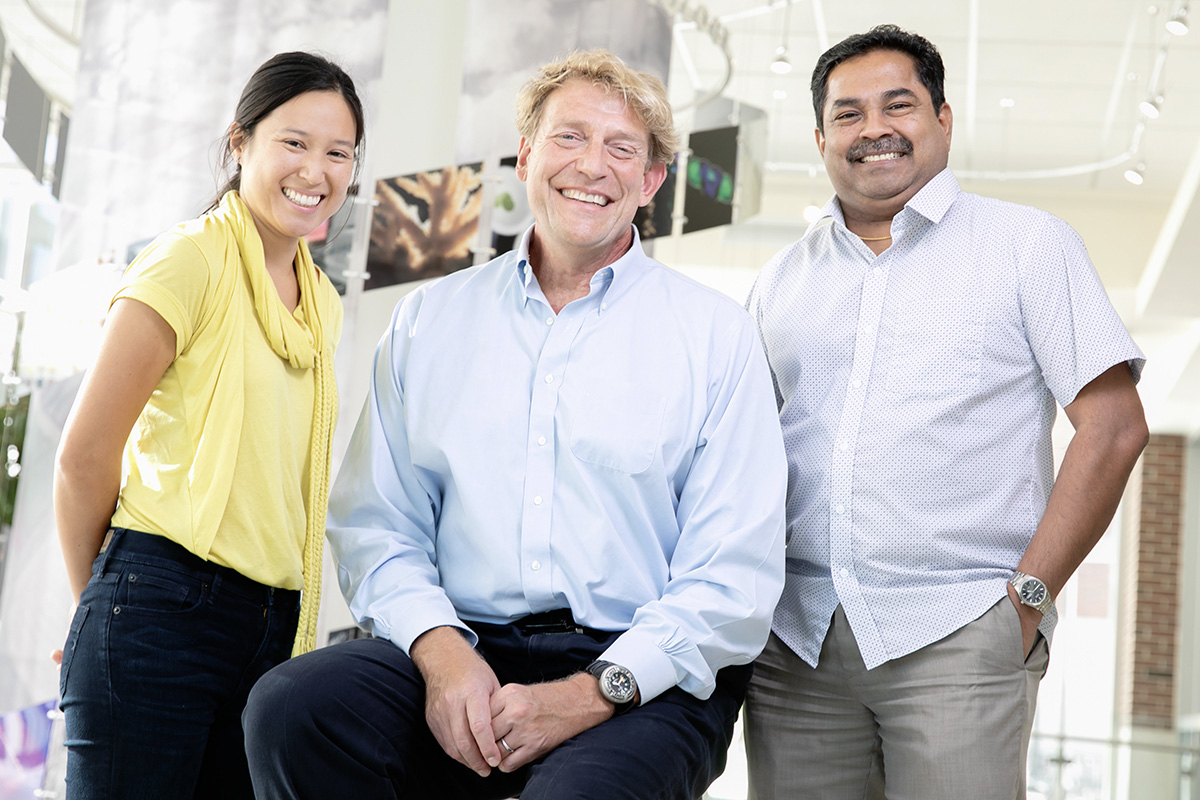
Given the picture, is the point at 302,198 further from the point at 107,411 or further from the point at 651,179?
the point at 651,179

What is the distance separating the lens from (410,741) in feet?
5.71

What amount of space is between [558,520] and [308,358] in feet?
1.92

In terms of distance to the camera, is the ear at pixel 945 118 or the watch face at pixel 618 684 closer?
the watch face at pixel 618 684

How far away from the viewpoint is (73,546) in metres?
1.96

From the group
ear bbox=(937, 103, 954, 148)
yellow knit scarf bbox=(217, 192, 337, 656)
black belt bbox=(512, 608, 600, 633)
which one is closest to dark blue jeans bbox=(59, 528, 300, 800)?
yellow knit scarf bbox=(217, 192, 337, 656)

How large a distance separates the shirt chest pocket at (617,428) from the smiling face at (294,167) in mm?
675

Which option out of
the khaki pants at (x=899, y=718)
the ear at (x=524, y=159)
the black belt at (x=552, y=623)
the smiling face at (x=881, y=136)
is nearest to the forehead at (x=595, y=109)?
the ear at (x=524, y=159)

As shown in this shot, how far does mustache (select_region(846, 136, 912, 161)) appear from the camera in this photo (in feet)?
7.47

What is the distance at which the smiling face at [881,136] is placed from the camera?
228 centimetres

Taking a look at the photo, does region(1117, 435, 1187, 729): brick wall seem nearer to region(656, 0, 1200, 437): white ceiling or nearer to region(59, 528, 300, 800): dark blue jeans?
region(656, 0, 1200, 437): white ceiling

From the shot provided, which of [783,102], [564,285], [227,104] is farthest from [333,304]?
[783,102]

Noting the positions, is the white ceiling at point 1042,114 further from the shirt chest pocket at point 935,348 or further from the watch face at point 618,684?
the watch face at point 618,684

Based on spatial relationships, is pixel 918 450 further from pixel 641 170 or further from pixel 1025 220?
pixel 641 170

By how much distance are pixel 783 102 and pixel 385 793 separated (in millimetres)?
7238
